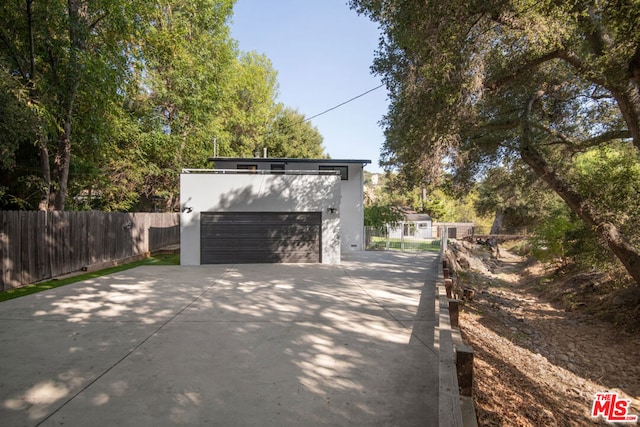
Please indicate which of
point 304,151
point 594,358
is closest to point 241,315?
point 594,358

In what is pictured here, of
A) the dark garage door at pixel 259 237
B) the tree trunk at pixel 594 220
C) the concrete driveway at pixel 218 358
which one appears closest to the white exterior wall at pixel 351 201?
the dark garage door at pixel 259 237

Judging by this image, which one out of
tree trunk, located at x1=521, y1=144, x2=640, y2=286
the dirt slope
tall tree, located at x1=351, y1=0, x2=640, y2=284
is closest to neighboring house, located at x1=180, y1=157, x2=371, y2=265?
tall tree, located at x1=351, y1=0, x2=640, y2=284

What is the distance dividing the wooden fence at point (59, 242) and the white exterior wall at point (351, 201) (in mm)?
6766

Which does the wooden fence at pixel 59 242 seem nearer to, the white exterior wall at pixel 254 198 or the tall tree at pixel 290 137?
the white exterior wall at pixel 254 198

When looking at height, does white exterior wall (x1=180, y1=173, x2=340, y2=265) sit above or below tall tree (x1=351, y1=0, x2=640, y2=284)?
below

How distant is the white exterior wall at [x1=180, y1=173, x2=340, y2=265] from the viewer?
13.8 meters

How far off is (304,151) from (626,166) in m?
28.8

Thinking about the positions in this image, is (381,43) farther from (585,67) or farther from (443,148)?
(585,67)

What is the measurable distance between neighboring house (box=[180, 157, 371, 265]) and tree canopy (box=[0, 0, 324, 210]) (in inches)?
158

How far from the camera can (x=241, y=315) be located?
6535mm

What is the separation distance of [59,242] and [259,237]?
640cm

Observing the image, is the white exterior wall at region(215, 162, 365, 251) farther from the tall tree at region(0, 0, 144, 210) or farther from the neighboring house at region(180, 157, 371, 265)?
the tall tree at region(0, 0, 144, 210)

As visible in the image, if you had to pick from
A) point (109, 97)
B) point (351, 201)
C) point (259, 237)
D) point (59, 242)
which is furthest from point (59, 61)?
point (351, 201)

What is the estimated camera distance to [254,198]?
556 inches
